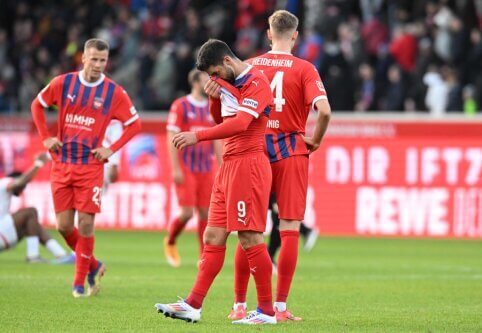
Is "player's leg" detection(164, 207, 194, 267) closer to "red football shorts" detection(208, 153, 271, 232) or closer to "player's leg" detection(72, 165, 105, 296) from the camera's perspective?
"player's leg" detection(72, 165, 105, 296)

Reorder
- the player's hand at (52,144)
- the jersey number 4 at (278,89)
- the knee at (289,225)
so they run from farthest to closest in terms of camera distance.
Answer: the player's hand at (52,144) → the jersey number 4 at (278,89) → the knee at (289,225)

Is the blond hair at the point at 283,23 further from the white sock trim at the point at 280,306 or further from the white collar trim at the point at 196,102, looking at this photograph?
the white collar trim at the point at 196,102

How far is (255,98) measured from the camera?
8.73 meters

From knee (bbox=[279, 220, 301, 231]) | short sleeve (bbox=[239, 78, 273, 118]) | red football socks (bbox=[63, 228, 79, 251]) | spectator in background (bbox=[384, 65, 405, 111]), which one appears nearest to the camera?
short sleeve (bbox=[239, 78, 273, 118])

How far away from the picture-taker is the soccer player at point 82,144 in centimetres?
1117

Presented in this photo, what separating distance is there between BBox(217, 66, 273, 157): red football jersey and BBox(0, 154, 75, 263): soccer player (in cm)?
618

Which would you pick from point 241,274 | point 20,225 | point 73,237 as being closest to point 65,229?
point 73,237

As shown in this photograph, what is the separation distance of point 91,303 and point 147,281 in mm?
2371

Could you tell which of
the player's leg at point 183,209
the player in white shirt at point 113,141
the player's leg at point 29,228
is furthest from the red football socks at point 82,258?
the player's leg at point 29,228

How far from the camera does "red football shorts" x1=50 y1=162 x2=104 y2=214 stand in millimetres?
11156

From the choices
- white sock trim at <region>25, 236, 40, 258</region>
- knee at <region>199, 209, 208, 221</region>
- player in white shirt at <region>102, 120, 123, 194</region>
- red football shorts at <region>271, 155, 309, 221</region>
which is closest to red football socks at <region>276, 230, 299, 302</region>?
red football shorts at <region>271, 155, 309, 221</region>

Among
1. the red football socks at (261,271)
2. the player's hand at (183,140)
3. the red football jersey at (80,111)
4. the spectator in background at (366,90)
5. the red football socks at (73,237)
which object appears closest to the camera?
the player's hand at (183,140)

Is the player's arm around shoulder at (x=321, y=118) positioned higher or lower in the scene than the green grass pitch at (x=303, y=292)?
higher

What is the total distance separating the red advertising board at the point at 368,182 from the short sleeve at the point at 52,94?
9634 mm
